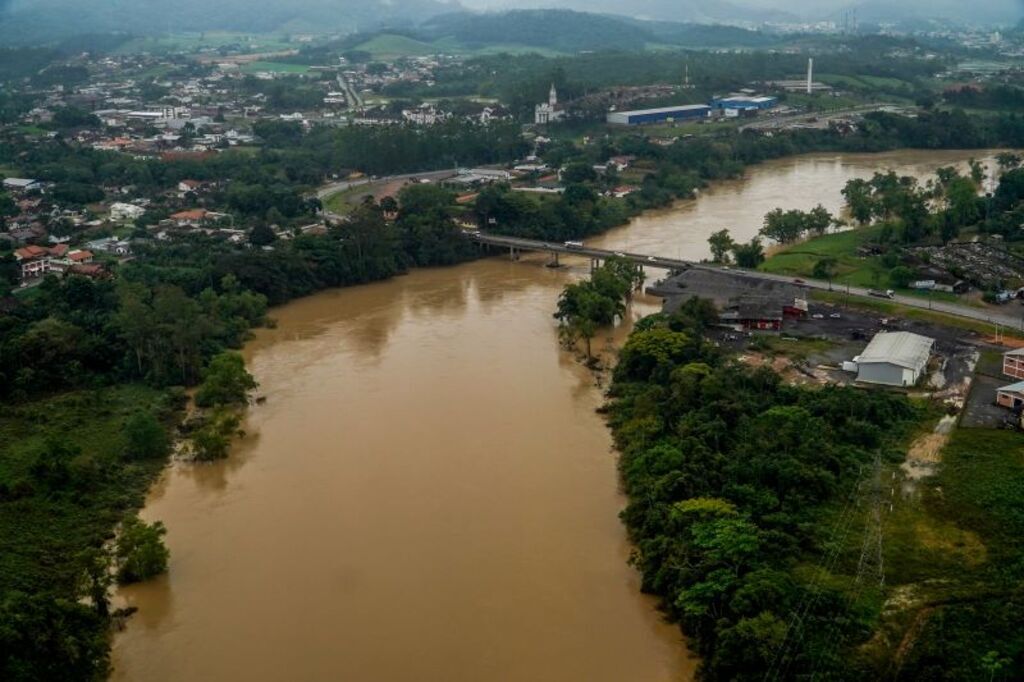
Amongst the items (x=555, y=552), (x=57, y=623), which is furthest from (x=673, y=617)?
(x=57, y=623)

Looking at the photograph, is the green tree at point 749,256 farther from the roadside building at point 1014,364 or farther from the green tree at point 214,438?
the green tree at point 214,438

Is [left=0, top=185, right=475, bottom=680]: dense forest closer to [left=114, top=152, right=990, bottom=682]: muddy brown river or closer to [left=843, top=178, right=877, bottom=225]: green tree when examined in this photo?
[left=114, top=152, right=990, bottom=682]: muddy brown river

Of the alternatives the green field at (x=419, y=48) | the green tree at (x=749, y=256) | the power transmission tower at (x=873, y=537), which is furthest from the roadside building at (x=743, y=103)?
the power transmission tower at (x=873, y=537)

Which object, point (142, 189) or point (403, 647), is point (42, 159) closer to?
point (142, 189)

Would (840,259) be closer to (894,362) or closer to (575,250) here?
(575,250)

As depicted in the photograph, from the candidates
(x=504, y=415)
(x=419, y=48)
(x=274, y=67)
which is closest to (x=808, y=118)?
(x=504, y=415)

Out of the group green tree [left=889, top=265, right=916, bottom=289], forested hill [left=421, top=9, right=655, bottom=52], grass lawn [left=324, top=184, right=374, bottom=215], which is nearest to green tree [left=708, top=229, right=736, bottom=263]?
green tree [left=889, top=265, right=916, bottom=289]
